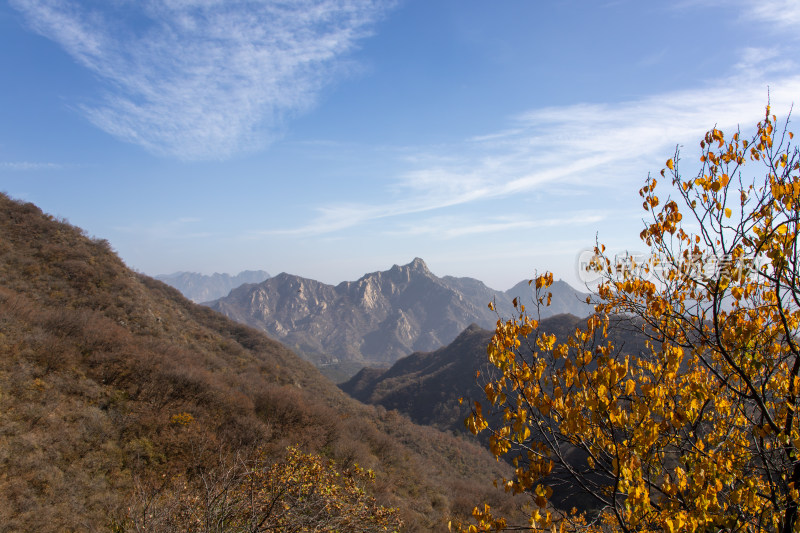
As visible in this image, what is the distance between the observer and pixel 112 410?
70.9 ft

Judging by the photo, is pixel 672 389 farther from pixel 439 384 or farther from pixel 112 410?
pixel 439 384

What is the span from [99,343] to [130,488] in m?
15.2

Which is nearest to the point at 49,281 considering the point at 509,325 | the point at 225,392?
the point at 225,392

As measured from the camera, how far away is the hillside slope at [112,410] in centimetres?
1498

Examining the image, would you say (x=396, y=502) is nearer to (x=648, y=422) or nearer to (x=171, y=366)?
(x=171, y=366)

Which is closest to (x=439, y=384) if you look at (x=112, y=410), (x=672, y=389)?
(x=112, y=410)

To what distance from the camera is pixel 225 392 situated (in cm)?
3016

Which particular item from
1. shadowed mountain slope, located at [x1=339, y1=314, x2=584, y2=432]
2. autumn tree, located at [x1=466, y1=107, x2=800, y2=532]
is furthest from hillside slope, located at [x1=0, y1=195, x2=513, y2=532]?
shadowed mountain slope, located at [x1=339, y1=314, x2=584, y2=432]

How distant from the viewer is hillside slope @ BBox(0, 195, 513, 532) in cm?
1498

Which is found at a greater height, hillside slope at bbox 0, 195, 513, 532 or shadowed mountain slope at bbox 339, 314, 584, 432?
hillside slope at bbox 0, 195, 513, 532

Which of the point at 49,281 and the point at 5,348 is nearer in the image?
the point at 5,348

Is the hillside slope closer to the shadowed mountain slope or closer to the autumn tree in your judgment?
the autumn tree

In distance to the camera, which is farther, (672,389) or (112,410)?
(112,410)

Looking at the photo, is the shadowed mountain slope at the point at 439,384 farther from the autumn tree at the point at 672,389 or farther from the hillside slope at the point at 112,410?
the autumn tree at the point at 672,389
